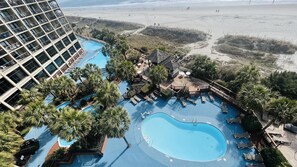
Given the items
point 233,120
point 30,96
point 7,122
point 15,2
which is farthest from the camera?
point 15,2

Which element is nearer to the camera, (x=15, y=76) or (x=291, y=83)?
(x=291, y=83)

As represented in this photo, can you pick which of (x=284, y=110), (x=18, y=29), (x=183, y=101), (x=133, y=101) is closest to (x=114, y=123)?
(x=133, y=101)

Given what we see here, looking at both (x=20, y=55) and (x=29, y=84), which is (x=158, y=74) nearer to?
(x=29, y=84)

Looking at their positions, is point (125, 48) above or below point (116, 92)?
below

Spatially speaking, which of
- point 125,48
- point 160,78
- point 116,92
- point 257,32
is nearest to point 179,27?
point 257,32

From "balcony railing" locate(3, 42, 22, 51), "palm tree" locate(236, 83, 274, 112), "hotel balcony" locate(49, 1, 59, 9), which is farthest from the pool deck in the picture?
"hotel balcony" locate(49, 1, 59, 9)

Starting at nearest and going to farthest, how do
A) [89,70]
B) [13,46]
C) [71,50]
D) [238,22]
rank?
1. [89,70]
2. [13,46]
3. [71,50]
4. [238,22]

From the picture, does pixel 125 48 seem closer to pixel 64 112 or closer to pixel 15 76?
pixel 15 76
